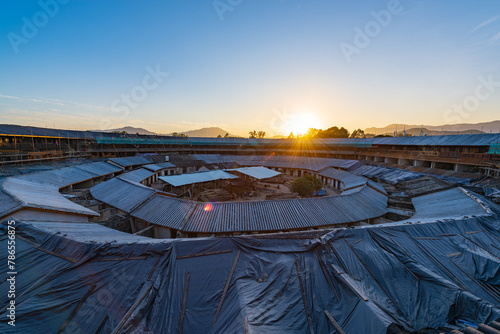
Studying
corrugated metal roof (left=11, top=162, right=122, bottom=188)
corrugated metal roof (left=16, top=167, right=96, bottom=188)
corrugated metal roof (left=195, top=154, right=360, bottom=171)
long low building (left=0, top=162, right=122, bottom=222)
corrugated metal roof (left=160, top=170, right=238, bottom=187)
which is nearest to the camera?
long low building (left=0, top=162, right=122, bottom=222)

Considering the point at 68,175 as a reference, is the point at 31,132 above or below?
above

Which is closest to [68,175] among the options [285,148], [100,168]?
[100,168]

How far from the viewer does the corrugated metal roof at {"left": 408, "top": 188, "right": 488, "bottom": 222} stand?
16500 mm

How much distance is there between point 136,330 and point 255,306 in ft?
12.9

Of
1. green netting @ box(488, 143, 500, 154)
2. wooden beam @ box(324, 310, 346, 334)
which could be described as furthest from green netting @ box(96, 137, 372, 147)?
wooden beam @ box(324, 310, 346, 334)

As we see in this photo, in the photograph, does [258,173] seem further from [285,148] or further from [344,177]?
[285,148]

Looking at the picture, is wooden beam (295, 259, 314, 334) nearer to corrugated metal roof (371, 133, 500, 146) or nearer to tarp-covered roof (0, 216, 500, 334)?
tarp-covered roof (0, 216, 500, 334)

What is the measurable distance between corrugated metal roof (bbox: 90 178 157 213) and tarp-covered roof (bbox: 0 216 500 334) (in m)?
9.60

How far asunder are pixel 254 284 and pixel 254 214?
906 cm

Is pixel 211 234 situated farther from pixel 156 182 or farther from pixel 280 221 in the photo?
pixel 156 182

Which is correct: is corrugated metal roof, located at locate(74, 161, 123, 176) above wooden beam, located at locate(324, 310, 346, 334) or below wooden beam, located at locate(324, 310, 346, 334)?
above

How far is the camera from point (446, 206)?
19.2m

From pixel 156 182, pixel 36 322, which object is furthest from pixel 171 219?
pixel 156 182

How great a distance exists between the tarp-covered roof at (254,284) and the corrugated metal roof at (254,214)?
5884 mm
